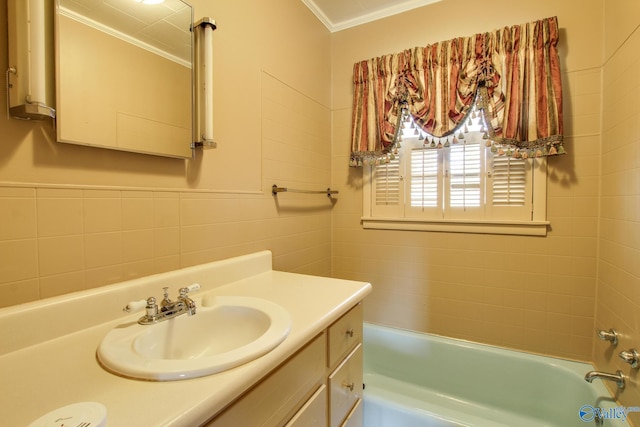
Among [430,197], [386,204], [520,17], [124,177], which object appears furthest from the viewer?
[386,204]

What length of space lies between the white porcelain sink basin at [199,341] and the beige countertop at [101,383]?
17mm

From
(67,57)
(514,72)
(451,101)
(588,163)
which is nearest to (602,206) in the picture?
(588,163)

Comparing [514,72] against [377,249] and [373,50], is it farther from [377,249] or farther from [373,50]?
[377,249]

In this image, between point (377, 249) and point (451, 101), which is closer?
point (451, 101)

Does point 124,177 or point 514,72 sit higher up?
point 514,72

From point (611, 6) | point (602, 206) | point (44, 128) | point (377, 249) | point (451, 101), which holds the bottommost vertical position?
point (377, 249)

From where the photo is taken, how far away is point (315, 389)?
0.90 m

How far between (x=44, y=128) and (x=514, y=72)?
79.6 inches

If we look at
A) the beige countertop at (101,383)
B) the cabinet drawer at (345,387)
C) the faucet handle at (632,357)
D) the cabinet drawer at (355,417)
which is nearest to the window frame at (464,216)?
the faucet handle at (632,357)

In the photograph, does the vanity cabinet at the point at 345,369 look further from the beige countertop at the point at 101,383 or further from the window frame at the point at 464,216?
the window frame at the point at 464,216

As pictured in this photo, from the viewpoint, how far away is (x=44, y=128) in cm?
81

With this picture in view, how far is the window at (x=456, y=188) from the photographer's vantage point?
1696 mm

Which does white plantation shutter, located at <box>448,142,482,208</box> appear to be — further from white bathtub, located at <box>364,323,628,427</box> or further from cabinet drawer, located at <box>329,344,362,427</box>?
cabinet drawer, located at <box>329,344,362,427</box>

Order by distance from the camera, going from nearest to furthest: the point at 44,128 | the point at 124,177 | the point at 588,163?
the point at 44,128, the point at 124,177, the point at 588,163
